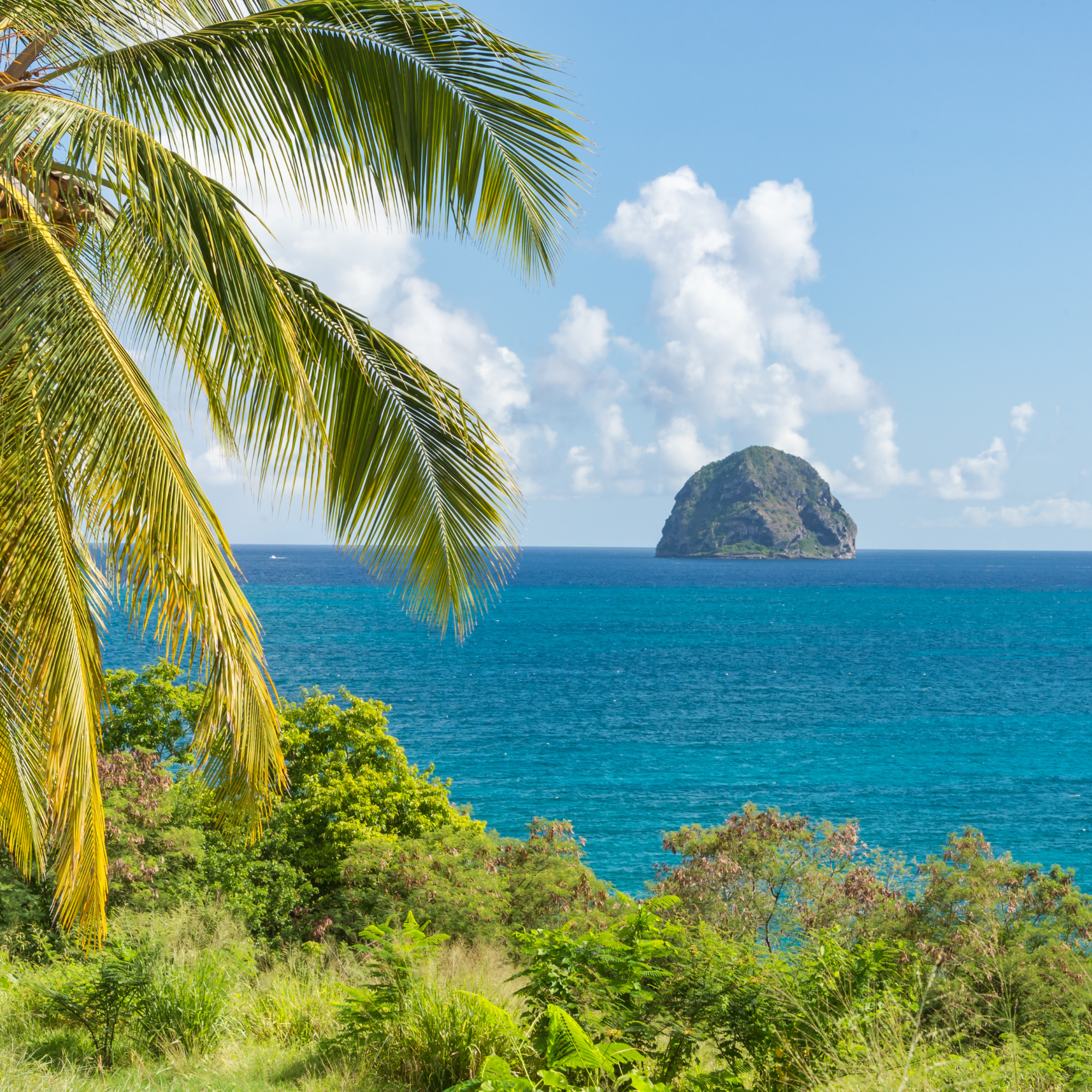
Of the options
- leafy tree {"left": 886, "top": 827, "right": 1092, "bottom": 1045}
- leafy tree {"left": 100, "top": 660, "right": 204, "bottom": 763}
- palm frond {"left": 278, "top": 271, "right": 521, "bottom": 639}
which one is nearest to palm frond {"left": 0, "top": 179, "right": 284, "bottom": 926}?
palm frond {"left": 278, "top": 271, "right": 521, "bottom": 639}

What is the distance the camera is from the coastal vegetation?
15.2 ft

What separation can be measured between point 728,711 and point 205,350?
1748 inches

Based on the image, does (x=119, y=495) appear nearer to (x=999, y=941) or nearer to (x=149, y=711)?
(x=999, y=941)

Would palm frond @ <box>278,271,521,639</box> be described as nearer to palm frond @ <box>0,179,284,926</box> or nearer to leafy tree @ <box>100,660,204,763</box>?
palm frond @ <box>0,179,284,926</box>

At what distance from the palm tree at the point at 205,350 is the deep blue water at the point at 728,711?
4899 millimetres

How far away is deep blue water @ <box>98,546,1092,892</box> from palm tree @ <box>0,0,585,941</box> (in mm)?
4899

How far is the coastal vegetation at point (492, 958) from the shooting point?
4633 millimetres

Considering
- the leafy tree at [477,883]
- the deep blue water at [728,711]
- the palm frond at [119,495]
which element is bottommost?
the deep blue water at [728,711]

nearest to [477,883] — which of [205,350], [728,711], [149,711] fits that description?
[149,711]

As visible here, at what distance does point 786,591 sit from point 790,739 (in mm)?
88802

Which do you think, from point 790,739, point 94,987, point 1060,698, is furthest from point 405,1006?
point 1060,698

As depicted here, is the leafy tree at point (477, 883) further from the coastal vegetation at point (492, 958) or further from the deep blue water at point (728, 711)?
the deep blue water at point (728, 711)

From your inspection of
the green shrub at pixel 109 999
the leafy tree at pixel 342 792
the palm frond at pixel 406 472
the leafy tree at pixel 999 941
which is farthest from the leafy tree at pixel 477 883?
the palm frond at pixel 406 472

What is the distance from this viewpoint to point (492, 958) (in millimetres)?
8906
